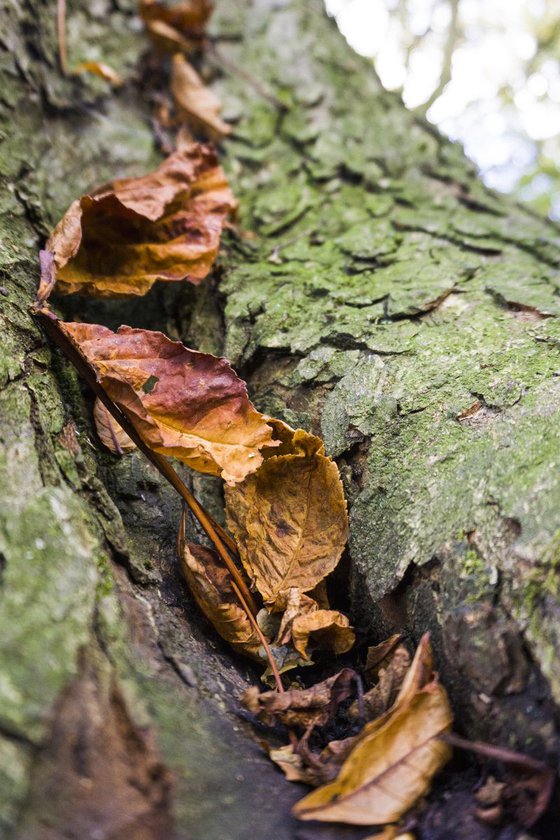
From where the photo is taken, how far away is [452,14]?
18.9 ft

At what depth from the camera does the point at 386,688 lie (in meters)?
1.04

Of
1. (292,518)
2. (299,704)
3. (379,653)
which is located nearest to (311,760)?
(299,704)

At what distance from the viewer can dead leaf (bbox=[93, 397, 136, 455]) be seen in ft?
4.38

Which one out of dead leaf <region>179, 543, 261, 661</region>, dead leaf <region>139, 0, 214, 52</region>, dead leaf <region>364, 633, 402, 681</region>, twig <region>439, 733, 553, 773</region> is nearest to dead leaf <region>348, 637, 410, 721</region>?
dead leaf <region>364, 633, 402, 681</region>

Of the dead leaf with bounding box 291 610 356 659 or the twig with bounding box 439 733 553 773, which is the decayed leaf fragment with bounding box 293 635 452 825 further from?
the dead leaf with bounding box 291 610 356 659

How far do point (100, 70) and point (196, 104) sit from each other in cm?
35

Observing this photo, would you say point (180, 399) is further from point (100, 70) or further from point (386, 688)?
point (100, 70)

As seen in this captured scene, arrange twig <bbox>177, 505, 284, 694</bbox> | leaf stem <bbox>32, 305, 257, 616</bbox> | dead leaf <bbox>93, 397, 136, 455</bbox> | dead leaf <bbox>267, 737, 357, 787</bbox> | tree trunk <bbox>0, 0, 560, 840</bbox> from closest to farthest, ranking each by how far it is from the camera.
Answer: tree trunk <bbox>0, 0, 560, 840</bbox> → dead leaf <bbox>267, 737, 357, 787</bbox> → twig <bbox>177, 505, 284, 694</bbox> → leaf stem <bbox>32, 305, 257, 616</bbox> → dead leaf <bbox>93, 397, 136, 455</bbox>

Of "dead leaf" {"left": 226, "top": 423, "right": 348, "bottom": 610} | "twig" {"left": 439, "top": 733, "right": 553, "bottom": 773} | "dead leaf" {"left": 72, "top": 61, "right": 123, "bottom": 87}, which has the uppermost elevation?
"dead leaf" {"left": 72, "top": 61, "right": 123, "bottom": 87}

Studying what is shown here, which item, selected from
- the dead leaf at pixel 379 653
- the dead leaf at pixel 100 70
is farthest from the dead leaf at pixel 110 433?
the dead leaf at pixel 100 70

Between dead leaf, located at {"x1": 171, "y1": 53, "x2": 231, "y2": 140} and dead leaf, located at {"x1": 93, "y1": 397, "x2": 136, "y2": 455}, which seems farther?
dead leaf, located at {"x1": 171, "y1": 53, "x2": 231, "y2": 140}

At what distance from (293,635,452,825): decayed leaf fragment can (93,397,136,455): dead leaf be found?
2.49 ft

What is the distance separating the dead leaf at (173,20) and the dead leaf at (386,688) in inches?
89.8

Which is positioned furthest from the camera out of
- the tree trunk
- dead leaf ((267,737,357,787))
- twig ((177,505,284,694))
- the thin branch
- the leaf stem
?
the thin branch
